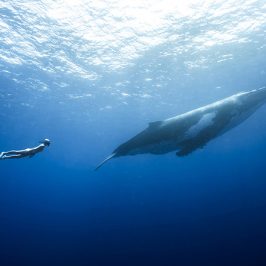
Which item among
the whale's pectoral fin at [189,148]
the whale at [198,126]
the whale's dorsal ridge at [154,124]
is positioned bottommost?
the whale's pectoral fin at [189,148]

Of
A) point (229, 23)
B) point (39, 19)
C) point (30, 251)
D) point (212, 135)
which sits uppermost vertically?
point (39, 19)

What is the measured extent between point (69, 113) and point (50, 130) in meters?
11.5

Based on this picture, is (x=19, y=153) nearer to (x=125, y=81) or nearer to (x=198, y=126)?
(x=198, y=126)

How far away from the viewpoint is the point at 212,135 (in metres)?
7.38

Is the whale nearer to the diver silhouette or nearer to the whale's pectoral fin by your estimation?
the whale's pectoral fin

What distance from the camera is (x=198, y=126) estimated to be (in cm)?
748

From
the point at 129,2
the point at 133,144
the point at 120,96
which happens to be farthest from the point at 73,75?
the point at 133,144

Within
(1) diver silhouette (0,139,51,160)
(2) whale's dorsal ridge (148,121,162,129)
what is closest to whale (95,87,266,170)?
(2) whale's dorsal ridge (148,121,162,129)

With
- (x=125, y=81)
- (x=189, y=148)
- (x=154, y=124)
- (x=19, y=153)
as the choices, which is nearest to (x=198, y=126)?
(x=189, y=148)

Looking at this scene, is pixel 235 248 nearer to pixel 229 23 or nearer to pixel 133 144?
pixel 229 23

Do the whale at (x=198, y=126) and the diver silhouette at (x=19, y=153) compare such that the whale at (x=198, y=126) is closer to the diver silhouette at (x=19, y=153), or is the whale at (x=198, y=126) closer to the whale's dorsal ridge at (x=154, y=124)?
the whale's dorsal ridge at (x=154, y=124)

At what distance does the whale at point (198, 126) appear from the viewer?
23.7ft

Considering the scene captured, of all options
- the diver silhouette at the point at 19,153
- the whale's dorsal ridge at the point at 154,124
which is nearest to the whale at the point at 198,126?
the whale's dorsal ridge at the point at 154,124

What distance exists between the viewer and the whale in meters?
7.21
